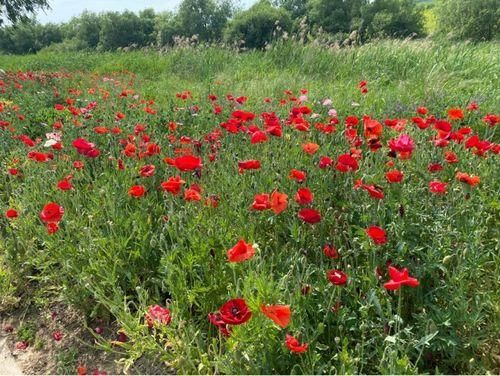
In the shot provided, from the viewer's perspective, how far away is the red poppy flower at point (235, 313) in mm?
1452

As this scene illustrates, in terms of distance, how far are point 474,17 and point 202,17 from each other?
37.4m

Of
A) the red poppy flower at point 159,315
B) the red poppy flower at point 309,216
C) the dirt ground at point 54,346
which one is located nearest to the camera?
the red poppy flower at point 159,315

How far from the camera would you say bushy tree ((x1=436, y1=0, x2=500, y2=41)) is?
31055 millimetres

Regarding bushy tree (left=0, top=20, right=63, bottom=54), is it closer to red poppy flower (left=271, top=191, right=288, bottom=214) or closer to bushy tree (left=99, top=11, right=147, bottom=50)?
bushy tree (left=99, top=11, right=147, bottom=50)

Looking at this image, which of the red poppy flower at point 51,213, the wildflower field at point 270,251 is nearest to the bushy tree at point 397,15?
the wildflower field at point 270,251

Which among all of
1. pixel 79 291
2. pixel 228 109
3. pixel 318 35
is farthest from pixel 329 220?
pixel 318 35

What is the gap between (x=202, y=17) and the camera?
198 feet

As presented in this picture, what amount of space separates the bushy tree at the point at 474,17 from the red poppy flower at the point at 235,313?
33.7 m

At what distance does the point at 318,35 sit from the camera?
10.4 metres

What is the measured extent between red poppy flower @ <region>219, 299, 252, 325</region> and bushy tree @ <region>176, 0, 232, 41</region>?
5984cm

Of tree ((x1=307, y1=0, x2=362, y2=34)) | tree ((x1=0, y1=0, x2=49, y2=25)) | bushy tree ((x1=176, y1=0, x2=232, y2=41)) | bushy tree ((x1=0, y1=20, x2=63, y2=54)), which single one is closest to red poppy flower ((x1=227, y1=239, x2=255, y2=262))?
tree ((x1=0, y1=0, x2=49, y2=25))

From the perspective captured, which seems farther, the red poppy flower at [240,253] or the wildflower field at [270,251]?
the wildflower field at [270,251]

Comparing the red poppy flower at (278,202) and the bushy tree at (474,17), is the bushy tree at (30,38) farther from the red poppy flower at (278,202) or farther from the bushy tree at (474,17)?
the red poppy flower at (278,202)

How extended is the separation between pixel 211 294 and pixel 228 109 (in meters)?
3.46
